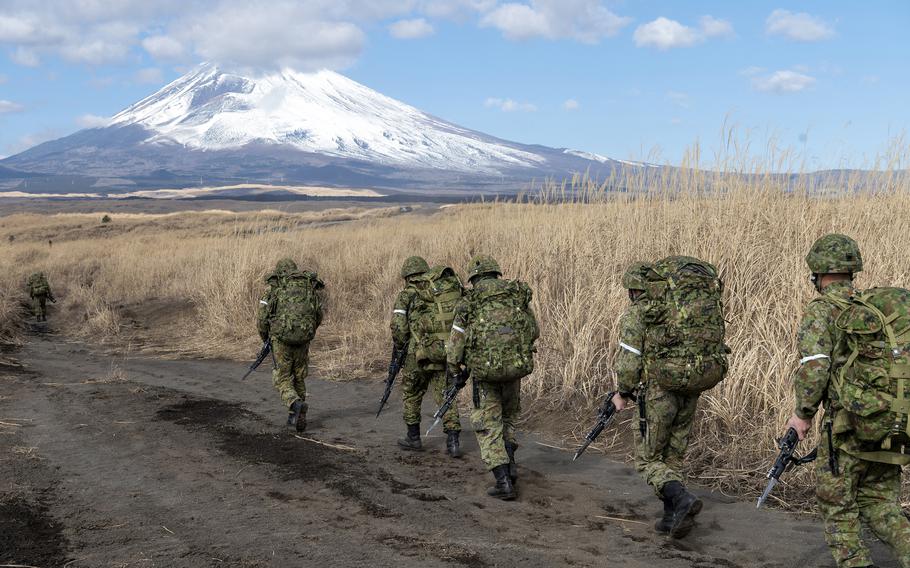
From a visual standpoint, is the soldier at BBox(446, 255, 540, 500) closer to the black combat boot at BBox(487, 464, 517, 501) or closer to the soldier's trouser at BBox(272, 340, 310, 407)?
the black combat boot at BBox(487, 464, 517, 501)

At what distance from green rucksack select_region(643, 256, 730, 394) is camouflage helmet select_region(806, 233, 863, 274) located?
2.79 feet

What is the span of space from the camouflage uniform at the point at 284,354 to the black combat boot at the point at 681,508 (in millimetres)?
4543

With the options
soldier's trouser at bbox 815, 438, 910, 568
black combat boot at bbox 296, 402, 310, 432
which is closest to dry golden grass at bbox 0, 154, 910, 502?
soldier's trouser at bbox 815, 438, 910, 568

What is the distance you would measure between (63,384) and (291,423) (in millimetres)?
4296

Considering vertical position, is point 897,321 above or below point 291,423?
above

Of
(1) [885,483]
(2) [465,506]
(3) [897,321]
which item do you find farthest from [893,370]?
(2) [465,506]

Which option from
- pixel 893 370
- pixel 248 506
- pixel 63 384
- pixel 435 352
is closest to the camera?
pixel 893 370

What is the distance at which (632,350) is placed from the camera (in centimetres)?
498

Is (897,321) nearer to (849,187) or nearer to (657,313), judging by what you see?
(657,313)

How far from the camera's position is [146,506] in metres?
5.67

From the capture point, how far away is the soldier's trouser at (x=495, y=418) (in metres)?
5.96

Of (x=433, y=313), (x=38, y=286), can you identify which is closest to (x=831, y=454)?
(x=433, y=313)

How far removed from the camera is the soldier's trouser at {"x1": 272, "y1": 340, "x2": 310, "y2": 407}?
846cm

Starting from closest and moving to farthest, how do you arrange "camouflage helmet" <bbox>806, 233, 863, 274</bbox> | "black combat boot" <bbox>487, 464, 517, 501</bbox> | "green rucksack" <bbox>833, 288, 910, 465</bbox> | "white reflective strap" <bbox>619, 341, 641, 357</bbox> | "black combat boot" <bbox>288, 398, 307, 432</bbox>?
"green rucksack" <bbox>833, 288, 910, 465</bbox> < "camouflage helmet" <bbox>806, 233, 863, 274</bbox> < "white reflective strap" <bbox>619, 341, 641, 357</bbox> < "black combat boot" <bbox>487, 464, 517, 501</bbox> < "black combat boot" <bbox>288, 398, 307, 432</bbox>
